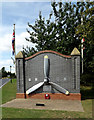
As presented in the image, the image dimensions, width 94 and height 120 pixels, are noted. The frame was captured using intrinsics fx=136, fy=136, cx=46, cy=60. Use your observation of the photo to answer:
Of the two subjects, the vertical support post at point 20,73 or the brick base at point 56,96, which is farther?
the vertical support post at point 20,73

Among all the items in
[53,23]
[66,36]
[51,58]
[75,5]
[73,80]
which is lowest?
[73,80]

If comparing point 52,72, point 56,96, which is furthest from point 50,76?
point 56,96

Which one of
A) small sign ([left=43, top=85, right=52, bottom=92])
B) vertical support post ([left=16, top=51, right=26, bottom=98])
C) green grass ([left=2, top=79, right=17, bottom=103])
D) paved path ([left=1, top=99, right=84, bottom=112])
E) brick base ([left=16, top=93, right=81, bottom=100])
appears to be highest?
vertical support post ([left=16, top=51, right=26, bottom=98])

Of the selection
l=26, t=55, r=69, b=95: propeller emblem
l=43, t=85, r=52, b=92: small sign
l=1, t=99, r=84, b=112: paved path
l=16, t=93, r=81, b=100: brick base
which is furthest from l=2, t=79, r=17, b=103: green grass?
l=43, t=85, r=52, b=92: small sign

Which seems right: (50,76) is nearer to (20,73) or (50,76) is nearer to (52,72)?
(52,72)

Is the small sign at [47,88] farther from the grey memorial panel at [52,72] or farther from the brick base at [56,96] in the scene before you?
the brick base at [56,96]

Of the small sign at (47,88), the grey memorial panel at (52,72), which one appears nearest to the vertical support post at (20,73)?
the grey memorial panel at (52,72)

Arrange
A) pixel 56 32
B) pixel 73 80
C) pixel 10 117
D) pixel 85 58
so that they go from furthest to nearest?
pixel 56 32 < pixel 85 58 < pixel 73 80 < pixel 10 117

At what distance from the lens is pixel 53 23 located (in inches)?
1089

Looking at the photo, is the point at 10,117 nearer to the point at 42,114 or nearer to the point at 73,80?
the point at 42,114

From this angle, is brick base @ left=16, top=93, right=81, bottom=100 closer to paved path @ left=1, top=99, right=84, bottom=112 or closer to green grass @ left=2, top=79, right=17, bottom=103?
paved path @ left=1, top=99, right=84, bottom=112

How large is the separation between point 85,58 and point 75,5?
10453 mm

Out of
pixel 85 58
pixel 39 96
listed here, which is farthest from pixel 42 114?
pixel 85 58

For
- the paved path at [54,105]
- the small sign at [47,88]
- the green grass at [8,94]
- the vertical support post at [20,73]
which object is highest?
the vertical support post at [20,73]
